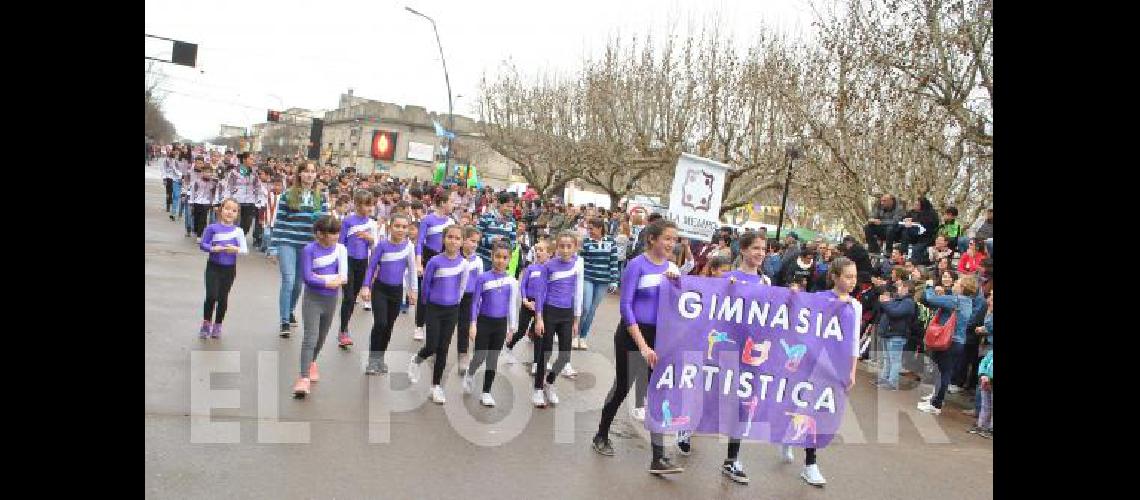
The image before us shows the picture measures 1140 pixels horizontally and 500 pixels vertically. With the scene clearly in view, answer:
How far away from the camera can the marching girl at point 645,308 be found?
5953mm

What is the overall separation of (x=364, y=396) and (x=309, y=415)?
0.77 meters

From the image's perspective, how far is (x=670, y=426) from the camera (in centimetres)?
595

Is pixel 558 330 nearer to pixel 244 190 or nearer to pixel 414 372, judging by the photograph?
pixel 414 372

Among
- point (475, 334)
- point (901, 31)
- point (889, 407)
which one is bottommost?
point (889, 407)

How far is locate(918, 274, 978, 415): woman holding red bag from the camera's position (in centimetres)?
936

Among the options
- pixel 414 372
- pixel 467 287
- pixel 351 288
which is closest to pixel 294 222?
pixel 351 288

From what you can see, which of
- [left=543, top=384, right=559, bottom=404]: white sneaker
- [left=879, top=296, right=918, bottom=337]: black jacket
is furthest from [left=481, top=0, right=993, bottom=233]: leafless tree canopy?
[left=543, top=384, right=559, bottom=404]: white sneaker

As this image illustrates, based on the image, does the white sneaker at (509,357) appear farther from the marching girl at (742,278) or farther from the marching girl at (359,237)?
the marching girl at (742,278)

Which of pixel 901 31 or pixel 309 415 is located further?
pixel 901 31

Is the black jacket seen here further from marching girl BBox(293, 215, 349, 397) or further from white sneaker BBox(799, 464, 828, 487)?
marching girl BBox(293, 215, 349, 397)
